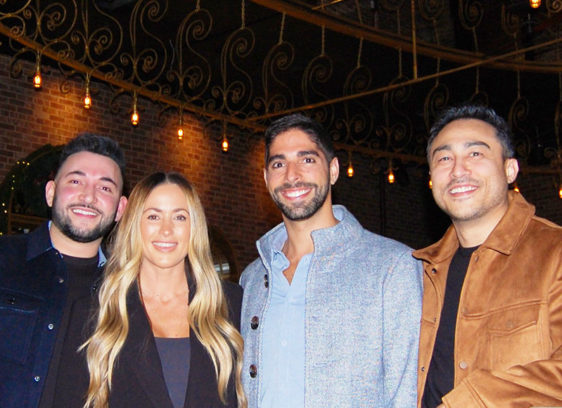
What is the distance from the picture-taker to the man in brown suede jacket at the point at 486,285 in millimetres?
2146

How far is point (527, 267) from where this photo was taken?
92.0 inches

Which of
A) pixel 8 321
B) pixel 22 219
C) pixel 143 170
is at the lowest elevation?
pixel 8 321

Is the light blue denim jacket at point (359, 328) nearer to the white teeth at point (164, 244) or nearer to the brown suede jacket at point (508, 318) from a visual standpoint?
the brown suede jacket at point (508, 318)

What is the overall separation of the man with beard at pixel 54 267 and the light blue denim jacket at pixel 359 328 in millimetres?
796

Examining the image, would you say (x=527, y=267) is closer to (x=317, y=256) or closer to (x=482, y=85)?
(x=317, y=256)

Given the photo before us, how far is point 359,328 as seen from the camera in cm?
262

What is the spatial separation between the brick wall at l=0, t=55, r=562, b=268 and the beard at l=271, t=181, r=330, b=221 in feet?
15.0

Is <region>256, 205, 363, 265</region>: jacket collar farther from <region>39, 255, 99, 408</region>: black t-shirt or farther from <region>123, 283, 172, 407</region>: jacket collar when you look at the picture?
<region>39, 255, 99, 408</region>: black t-shirt

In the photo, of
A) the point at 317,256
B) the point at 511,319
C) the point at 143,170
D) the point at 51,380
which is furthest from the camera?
the point at 143,170

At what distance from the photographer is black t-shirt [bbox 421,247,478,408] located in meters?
2.40

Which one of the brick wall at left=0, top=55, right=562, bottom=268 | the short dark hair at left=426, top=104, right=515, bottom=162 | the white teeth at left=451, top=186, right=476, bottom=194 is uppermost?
the brick wall at left=0, top=55, right=562, bottom=268

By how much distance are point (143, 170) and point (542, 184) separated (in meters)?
6.65

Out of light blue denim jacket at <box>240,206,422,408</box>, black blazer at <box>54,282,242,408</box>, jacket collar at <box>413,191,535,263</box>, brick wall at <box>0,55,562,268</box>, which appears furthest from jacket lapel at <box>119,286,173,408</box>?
brick wall at <box>0,55,562,268</box>

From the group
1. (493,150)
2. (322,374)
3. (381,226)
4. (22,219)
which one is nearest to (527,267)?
(493,150)
